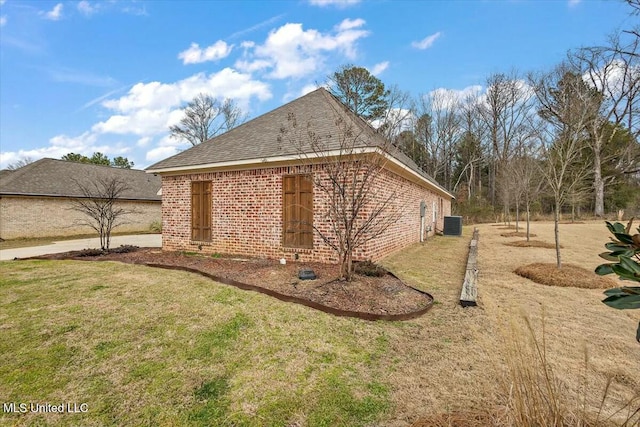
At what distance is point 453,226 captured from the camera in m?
17.0

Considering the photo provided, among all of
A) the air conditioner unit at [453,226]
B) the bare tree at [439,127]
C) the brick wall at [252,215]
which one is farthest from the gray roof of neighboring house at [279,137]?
the bare tree at [439,127]

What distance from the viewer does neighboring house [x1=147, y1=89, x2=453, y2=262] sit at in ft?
25.1

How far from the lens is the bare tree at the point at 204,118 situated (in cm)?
3362

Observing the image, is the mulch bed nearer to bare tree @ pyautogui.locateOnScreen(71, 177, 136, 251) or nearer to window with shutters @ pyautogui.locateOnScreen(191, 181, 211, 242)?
window with shutters @ pyautogui.locateOnScreen(191, 181, 211, 242)

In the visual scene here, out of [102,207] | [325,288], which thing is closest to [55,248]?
[102,207]

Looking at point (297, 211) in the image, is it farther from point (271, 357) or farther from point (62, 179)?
point (62, 179)

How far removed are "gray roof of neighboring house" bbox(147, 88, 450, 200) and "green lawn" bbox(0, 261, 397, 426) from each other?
403 centimetres

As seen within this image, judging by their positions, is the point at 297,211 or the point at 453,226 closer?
the point at 297,211

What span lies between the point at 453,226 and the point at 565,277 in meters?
11.0

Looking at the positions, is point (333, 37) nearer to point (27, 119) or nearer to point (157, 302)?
point (157, 302)

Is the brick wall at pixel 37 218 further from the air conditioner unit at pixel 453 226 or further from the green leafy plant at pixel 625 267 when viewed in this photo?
the green leafy plant at pixel 625 267

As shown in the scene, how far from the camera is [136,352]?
3279 mm

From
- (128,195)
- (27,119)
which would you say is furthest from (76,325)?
(128,195)

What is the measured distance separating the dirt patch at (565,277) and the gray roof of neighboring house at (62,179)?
20859 mm
